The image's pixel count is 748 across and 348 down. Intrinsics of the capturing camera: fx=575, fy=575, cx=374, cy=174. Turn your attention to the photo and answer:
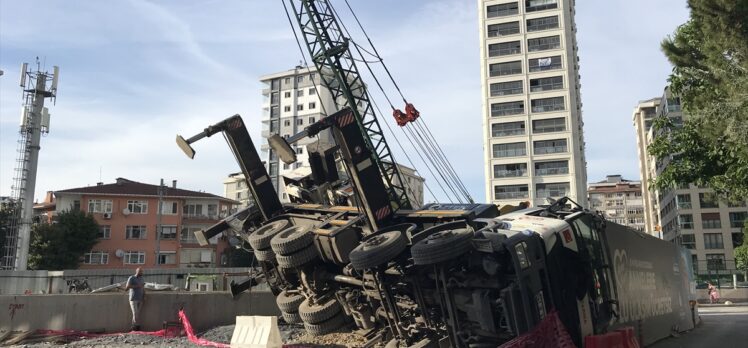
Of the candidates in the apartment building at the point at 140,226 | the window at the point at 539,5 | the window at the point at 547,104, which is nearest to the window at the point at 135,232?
the apartment building at the point at 140,226

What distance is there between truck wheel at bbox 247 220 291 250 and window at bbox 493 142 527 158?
2396 inches

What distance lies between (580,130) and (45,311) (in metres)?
67.0

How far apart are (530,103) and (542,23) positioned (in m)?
10.1

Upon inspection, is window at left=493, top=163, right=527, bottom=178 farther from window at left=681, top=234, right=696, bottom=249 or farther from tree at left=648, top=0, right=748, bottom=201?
tree at left=648, top=0, right=748, bottom=201

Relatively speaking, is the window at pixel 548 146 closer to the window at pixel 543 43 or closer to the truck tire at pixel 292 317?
the window at pixel 543 43

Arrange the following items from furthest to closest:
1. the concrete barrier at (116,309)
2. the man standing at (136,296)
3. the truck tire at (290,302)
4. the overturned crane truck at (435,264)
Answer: the man standing at (136,296), the concrete barrier at (116,309), the truck tire at (290,302), the overturned crane truck at (435,264)

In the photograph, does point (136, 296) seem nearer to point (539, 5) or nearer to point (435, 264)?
point (435, 264)

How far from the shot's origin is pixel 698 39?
39.7 feet

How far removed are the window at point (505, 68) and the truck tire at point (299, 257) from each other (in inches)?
2536

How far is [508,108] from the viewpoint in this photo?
6975 cm

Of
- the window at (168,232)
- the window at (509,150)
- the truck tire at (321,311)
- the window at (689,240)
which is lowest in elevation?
the truck tire at (321,311)

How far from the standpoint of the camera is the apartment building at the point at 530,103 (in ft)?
220

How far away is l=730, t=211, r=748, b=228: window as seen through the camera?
6976 centimetres

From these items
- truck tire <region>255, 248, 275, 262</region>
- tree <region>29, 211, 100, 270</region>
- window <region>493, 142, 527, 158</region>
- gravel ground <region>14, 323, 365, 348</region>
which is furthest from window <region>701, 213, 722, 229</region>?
truck tire <region>255, 248, 275, 262</region>
